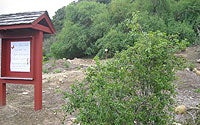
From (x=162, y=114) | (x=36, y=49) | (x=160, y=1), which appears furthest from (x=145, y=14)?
(x=162, y=114)

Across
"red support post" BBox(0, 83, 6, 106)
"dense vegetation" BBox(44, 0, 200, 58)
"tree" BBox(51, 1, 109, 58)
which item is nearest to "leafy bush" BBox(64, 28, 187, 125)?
"red support post" BBox(0, 83, 6, 106)

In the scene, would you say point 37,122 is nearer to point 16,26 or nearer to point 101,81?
point 16,26

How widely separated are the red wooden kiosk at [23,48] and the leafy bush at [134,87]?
3.23 m

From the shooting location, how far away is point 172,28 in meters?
19.5

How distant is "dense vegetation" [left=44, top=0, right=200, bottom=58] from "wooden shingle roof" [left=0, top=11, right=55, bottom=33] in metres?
10.8

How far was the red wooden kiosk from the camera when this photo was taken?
6.09m

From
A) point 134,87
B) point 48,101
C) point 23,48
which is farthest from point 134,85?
point 48,101

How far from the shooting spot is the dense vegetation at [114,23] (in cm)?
1928

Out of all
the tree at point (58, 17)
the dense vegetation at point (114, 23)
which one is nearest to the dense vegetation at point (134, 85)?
the dense vegetation at point (114, 23)

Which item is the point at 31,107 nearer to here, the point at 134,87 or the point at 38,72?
the point at 38,72

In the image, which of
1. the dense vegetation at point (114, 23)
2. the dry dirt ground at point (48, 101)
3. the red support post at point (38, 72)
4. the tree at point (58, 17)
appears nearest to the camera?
the dry dirt ground at point (48, 101)

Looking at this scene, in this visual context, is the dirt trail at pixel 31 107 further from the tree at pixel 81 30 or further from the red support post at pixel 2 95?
the tree at pixel 81 30

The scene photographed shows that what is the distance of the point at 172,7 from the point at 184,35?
11.0 ft

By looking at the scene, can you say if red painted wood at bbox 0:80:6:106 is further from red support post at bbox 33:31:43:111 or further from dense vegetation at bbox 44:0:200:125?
dense vegetation at bbox 44:0:200:125
